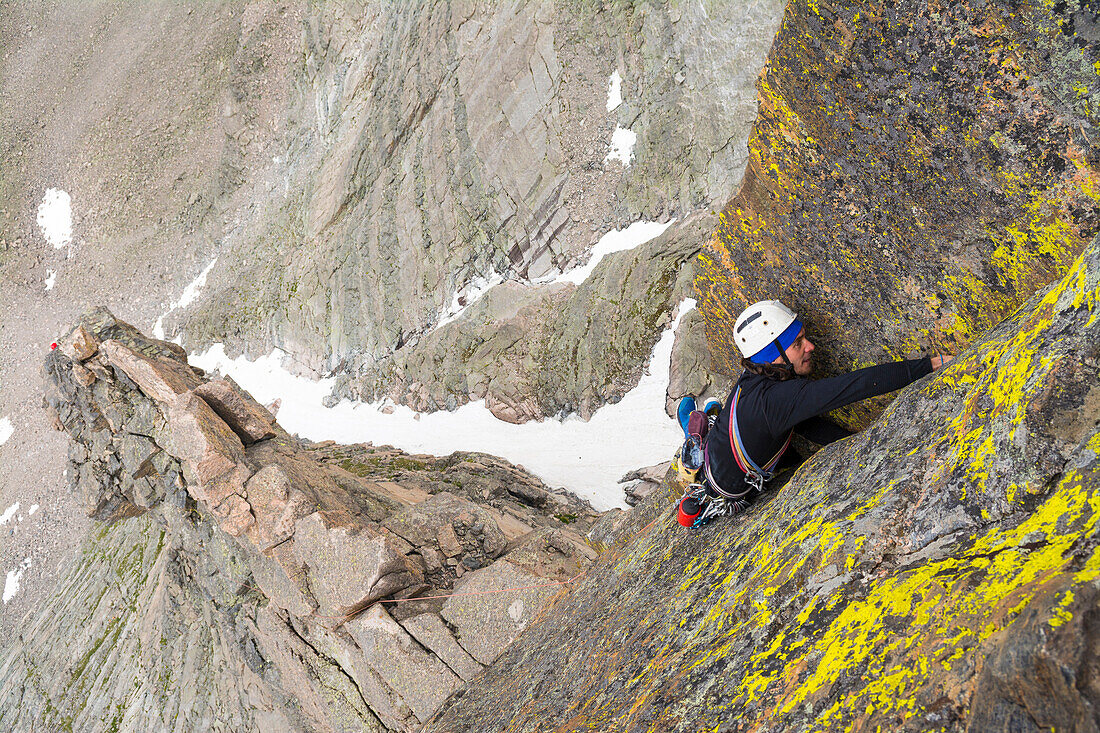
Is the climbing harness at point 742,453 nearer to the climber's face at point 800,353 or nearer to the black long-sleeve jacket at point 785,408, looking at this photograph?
the black long-sleeve jacket at point 785,408

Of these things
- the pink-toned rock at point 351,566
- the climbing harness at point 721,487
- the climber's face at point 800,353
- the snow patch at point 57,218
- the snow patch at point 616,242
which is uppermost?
the snow patch at point 57,218

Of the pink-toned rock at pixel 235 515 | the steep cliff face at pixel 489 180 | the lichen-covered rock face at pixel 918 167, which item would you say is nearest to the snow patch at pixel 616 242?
the steep cliff face at pixel 489 180

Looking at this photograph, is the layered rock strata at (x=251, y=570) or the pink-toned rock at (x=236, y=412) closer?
the layered rock strata at (x=251, y=570)

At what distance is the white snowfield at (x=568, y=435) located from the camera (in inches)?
1008

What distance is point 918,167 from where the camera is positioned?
21.2 feet

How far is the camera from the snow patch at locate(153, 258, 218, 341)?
59750mm

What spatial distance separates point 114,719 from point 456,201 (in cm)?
3088

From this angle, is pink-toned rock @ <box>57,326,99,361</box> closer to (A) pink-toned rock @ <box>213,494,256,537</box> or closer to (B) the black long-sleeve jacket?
(A) pink-toned rock @ <box>213,494,256,537</box>

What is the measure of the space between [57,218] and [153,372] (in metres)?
68.5

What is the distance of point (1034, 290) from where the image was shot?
596 cm

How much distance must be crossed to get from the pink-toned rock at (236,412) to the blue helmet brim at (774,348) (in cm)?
1513

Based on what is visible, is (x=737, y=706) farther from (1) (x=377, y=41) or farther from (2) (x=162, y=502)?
(1) (x=377, y=41)

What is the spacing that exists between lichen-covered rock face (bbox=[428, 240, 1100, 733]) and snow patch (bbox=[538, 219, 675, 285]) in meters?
27.3

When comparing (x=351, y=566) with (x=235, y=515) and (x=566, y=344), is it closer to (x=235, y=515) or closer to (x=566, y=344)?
(x=235, y=515)
